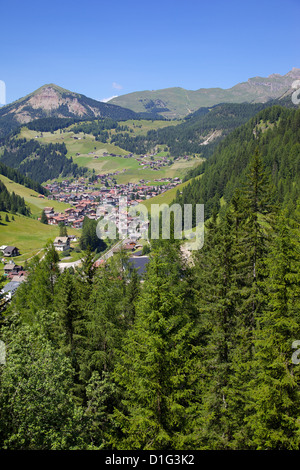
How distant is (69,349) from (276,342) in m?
16.0

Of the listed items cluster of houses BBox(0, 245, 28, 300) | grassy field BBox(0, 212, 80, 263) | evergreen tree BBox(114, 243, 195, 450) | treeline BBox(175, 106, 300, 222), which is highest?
treeline BBox(175, 106, 300, 222)

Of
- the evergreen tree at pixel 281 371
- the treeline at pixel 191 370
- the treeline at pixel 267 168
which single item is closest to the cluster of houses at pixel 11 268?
the treeline at pixel 267 168

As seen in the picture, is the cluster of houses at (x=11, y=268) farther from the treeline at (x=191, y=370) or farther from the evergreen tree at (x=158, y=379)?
the evergreen tree at (x=158, y=379)

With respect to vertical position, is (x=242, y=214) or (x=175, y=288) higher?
(x=242, y=214)

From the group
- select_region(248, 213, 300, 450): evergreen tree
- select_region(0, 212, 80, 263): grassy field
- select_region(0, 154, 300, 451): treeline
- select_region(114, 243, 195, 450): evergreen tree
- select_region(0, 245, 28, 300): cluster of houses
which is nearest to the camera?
select_region(0, 154, 300, 451): treeline

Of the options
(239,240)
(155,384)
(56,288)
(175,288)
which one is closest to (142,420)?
(155,384)

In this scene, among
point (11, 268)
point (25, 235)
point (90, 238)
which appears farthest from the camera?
point (25, 235)

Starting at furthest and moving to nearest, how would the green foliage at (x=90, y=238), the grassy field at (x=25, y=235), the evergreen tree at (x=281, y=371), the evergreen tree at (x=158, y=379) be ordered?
the green foliage at (x=90, y=238) < the grassy field at (x=25, y=235) < the evergreen tree at (x=158, y=379) < the evergreen tree at (x=281, y=371)

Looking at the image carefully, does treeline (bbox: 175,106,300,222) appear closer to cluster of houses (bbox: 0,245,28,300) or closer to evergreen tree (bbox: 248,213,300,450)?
cluster of houses (bbox: 0,245,28,300)

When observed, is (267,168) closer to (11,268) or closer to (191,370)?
(11,268)

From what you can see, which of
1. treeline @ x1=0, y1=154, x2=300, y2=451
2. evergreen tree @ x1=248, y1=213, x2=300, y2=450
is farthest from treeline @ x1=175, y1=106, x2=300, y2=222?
evergreen tree @ x1=248, y1=213, x2=300, y2=450

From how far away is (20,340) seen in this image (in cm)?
1569

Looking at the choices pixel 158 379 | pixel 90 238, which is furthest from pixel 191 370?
pixel 90 238
